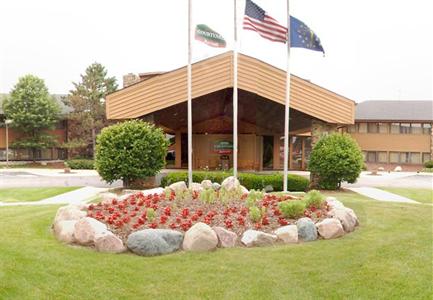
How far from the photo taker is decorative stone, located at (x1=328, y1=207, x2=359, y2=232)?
10.8m

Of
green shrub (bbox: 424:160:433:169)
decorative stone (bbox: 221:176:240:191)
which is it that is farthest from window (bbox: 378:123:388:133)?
decorative stone (bbox: 221:176:240:191)

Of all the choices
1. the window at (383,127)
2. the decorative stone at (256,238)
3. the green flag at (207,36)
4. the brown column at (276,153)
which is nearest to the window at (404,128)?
the window at (383,127)

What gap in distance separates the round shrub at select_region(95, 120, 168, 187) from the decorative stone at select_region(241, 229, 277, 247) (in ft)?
41.2

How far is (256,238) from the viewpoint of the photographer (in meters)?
9.39

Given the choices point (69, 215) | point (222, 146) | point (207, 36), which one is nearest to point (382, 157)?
point (222, 146)

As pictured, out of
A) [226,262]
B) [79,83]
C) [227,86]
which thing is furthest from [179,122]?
[226,262]

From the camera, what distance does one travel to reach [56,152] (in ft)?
160

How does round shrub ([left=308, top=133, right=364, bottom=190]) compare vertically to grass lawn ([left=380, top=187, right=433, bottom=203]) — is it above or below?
above

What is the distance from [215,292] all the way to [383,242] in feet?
15.0

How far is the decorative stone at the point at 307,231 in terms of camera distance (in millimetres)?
9930

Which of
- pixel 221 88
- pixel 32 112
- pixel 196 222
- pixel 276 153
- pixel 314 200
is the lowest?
pixel 196 222

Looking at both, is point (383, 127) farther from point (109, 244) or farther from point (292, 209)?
point (109, 244)

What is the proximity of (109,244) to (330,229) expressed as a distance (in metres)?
4.93

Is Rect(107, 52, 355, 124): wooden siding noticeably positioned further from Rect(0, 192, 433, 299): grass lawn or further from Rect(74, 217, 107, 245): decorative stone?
Rect(74, 217, 107, 245): decorative stone
